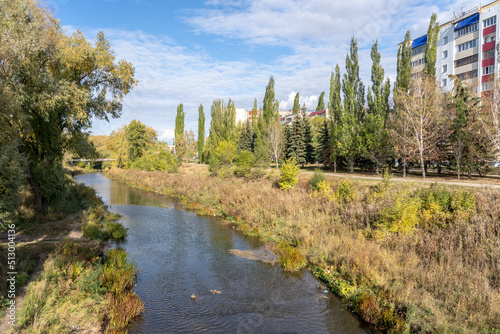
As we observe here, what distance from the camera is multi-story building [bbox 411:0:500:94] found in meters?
40.5

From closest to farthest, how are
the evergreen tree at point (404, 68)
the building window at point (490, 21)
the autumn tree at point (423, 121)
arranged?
the autumn tree at point (423, 121), the evergreen tree at point (404, 68), the building window at point (490, 21)

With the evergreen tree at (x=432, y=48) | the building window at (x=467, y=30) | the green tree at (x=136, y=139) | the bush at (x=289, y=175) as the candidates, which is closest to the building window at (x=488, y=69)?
the building window at (x=467, y=30)

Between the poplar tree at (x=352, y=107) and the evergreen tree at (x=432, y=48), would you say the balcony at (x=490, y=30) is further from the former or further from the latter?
the poplar tree at (x=352, y=107)

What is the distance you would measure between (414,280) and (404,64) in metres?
25.5

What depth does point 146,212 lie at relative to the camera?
1054 inches

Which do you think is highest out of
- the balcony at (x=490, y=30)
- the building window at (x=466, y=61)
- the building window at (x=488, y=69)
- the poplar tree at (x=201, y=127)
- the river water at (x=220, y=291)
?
the balcony at (x=490, y=30)

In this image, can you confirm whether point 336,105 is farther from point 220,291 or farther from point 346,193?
point 220,291

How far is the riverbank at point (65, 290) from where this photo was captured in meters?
7.64

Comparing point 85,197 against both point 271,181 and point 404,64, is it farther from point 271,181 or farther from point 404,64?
point 404,64

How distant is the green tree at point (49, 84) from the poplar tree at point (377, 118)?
2360cm

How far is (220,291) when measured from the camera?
450 inches

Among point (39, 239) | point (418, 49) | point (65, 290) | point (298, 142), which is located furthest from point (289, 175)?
point (418, 49)

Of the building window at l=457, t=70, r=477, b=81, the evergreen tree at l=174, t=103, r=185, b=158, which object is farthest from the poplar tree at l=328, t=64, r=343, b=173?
the evergreen tree at l=174, t=103, r=185, b=158

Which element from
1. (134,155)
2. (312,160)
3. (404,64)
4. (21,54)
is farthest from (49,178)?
(134,155)
